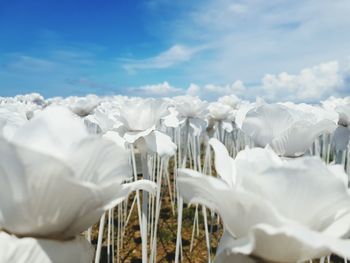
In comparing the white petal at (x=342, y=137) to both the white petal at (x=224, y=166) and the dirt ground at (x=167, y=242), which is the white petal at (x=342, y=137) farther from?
the white petal at (x=224, y=166)

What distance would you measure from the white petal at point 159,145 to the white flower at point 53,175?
140 cm

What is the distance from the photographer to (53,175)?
0.70 m

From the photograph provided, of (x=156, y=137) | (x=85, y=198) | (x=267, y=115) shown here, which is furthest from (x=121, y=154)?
(x=156, y=137)

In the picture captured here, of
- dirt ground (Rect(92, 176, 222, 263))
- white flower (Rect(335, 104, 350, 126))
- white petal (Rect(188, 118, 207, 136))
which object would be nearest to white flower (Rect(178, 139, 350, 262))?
white flower (Rect(335, 104, 350, 126))

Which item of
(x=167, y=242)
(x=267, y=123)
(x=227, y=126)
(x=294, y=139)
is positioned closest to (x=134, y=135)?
(x=267, y=123)

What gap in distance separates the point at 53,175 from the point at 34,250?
12 cm

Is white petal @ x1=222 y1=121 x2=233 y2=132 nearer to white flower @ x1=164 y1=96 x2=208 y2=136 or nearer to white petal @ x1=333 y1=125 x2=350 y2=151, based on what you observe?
white flower @ x1=164 y1=96 x2=208 y2=136

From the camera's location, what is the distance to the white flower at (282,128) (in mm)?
1686

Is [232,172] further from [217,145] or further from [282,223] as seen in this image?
[282,223]

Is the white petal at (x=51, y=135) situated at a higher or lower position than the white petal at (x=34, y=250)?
higher

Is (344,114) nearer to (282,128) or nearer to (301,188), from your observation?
(282,128)

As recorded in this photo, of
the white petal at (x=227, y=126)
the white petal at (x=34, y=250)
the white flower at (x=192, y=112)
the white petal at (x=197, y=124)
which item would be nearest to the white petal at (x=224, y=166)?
the white petal at (x=34, y=250)

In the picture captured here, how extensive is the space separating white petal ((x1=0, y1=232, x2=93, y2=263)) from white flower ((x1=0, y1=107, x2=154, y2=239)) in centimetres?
2

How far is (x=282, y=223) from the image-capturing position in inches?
26.8
